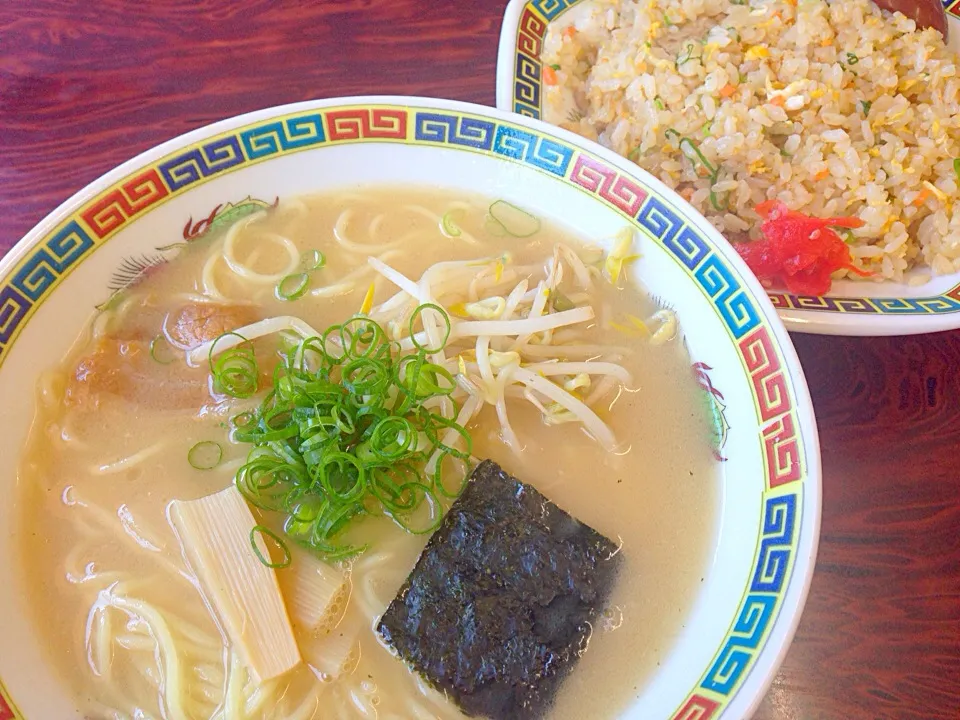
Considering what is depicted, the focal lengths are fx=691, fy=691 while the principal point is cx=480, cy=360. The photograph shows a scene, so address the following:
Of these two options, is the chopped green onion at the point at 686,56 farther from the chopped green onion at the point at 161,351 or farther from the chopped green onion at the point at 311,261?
the chopped green onion at the point at 161,351

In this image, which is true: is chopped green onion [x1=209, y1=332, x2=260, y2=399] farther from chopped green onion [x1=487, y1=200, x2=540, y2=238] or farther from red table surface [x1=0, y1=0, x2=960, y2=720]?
red table surface [x1=0, y1=0, x2=960, y2=720]

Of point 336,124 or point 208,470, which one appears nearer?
point 208,470

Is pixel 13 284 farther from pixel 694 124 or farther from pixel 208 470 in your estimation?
pixel 694 124

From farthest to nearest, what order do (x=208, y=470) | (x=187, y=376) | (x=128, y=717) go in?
(x=187, y=376), (x=208, y=470), (x=128, y=717)

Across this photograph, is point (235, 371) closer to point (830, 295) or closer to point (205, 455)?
point (205, 455)

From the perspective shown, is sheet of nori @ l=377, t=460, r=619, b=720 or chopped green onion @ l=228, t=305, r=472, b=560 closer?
sheet of nori @ l=377, t=460, r=619, b=720

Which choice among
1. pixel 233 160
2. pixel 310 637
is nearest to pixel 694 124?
pixel 233 160

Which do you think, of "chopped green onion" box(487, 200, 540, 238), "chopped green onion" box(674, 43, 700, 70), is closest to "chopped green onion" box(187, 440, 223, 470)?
"chopped green onion" box(487, 200, 540, 238)
